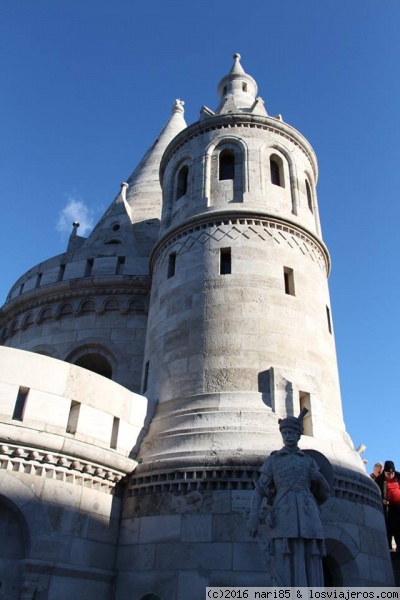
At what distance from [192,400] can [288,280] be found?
384 centimetres

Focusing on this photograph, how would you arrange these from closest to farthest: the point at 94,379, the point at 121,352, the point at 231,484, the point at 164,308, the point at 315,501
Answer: the point at 315,501 < the point at 231,484 < the point at 94,379 < the point at 164,308 < the point at 121,352

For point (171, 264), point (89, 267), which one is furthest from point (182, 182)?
point (89, 267)

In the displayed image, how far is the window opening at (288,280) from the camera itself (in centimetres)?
1295

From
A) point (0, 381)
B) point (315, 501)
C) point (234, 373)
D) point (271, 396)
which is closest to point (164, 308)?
point (234, 373)

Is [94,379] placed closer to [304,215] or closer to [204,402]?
[204,402]

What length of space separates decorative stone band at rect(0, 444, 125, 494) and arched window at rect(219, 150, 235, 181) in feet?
26.8

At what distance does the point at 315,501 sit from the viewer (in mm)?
6832

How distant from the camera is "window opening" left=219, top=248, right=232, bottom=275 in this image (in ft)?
42.4

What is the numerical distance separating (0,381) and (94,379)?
1885 millimetres

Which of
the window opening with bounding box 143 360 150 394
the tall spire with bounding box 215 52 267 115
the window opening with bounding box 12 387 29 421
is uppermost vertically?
the tall spire with bounding box 215 52 267 115

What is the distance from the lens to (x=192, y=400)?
1128cm

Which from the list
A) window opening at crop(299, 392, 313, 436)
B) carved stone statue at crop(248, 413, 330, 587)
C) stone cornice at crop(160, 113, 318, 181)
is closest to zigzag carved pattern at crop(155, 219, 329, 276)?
stone cornice at crop(160, 113, 318, 181)

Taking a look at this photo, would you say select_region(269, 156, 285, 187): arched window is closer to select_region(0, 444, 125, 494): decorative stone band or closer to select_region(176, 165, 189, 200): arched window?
select_region(176, 165, 189, 200): arched window

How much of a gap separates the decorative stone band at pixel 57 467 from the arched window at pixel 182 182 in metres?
7.98
